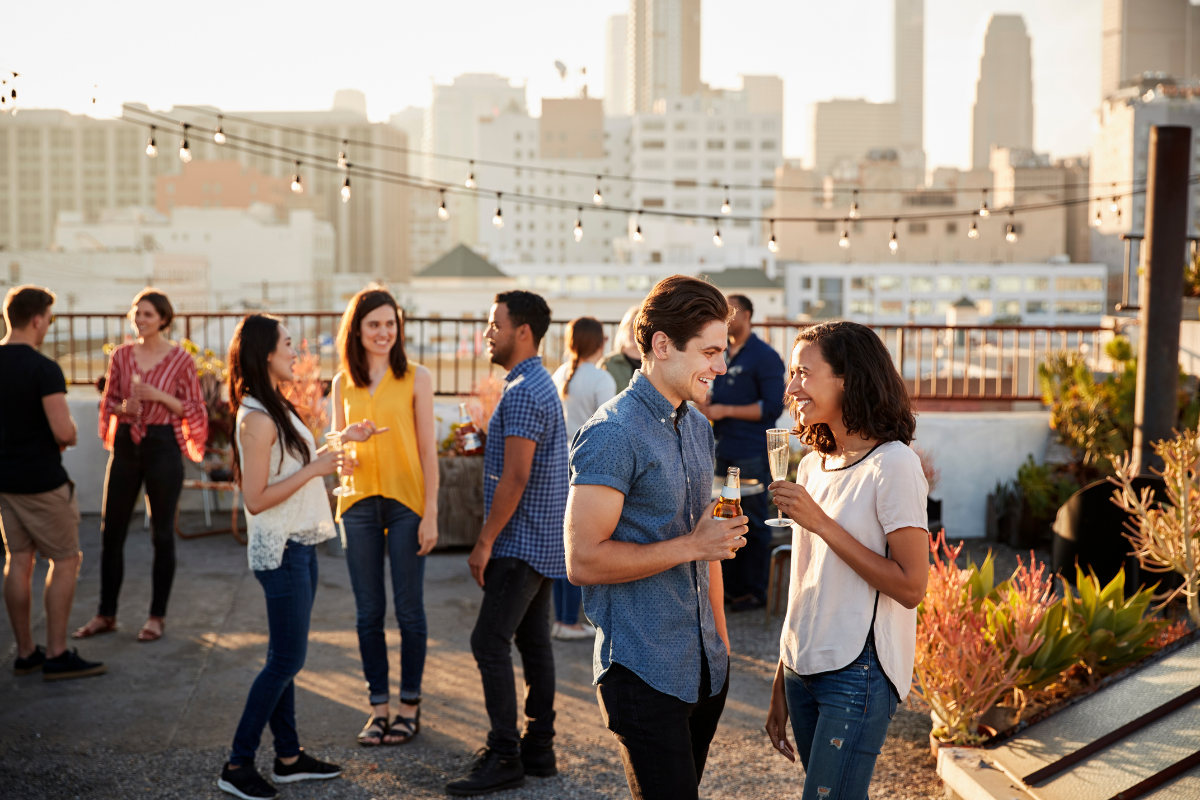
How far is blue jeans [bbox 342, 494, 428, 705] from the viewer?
13.1 feet

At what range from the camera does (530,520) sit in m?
3.69

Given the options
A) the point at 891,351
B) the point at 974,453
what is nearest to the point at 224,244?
the point at 891,351

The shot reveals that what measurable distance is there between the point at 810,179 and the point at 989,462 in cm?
11153

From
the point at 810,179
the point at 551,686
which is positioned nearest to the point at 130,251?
the point at 810,179

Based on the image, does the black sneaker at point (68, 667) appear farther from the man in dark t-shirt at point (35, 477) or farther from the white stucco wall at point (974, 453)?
the white stucco wall at point (974, 453)

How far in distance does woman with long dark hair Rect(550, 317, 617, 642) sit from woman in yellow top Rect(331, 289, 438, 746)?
1.59m

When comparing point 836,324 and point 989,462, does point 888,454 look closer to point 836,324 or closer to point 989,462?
point 836,324

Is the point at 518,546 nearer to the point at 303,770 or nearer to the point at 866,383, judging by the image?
the point at 303,770

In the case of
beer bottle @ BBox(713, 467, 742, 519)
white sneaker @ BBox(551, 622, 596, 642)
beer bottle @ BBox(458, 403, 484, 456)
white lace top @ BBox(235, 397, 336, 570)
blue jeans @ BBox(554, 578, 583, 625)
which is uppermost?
beer bottle @ BBox(713, 467, 742, 519)

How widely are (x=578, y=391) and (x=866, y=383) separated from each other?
10.9 feet

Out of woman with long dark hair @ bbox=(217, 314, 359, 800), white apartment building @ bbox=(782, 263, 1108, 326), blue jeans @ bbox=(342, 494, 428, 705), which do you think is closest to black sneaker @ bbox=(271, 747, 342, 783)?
woman with long dark hair @ bbox=(217, 314, 359, 800)

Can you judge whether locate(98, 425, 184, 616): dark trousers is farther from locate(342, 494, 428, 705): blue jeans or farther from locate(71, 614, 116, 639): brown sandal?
locate(342, 494, 428, 705): blue jeans

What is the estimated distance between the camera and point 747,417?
19.8 feet

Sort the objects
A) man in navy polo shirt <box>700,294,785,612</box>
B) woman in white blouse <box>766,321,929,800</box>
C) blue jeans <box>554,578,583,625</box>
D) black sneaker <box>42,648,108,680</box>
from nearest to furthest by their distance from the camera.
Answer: woman in white blouse <box>766,321,929,800</box>
black sneaker <box>42,648,108,680</box>
blue jeans <box>554,578,583,625</box>
man in navy polo shirt <box>700,294,785,612</box>
